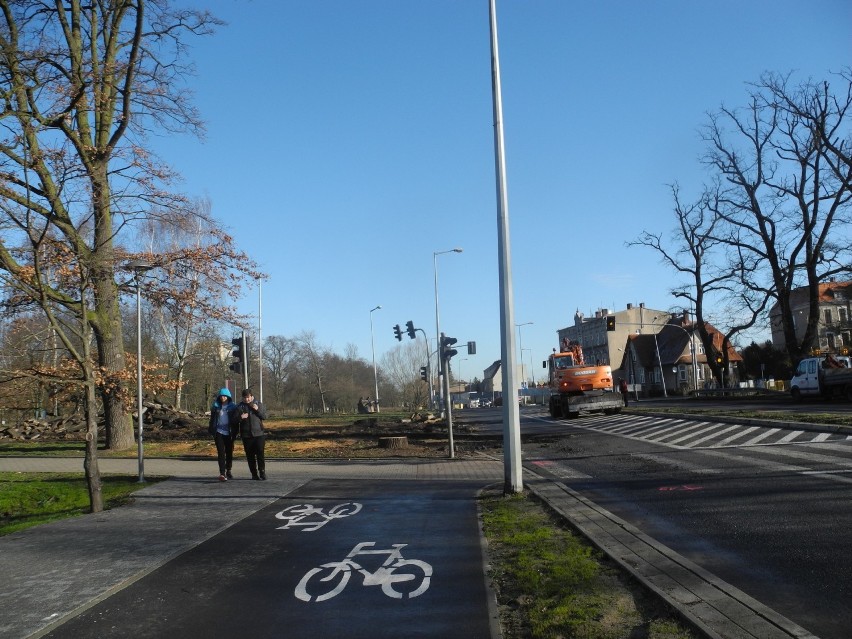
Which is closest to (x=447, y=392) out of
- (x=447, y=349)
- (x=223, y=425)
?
(x=447, y=349)

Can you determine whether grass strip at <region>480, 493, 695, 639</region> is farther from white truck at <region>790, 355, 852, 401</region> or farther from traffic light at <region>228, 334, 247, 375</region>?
white truck at <region>790, 355, 852, 401</region>

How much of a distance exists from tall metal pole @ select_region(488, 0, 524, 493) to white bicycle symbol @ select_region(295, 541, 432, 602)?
3.67 metres

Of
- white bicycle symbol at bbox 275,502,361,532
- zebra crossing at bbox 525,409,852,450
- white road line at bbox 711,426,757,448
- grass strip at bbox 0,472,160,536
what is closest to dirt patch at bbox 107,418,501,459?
zebra crossing at bbox 525,409,852,450

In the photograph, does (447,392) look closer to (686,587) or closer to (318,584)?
(318,584)

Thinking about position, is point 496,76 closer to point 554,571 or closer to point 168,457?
point 554,571

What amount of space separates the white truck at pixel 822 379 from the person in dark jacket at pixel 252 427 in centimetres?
2826

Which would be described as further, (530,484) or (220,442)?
(220,442)

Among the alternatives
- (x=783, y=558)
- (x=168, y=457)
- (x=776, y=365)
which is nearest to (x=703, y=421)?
(x=168, y=457)

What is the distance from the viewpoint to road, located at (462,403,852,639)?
547 centimetres

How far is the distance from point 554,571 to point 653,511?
3.33 metres

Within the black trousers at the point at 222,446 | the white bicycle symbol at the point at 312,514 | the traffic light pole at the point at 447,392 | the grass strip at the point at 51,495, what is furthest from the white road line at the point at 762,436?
the grass strip at the point at 51,495

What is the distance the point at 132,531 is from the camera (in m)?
8.80

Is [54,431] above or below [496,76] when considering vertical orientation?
below

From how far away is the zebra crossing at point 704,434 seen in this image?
52.7ft
